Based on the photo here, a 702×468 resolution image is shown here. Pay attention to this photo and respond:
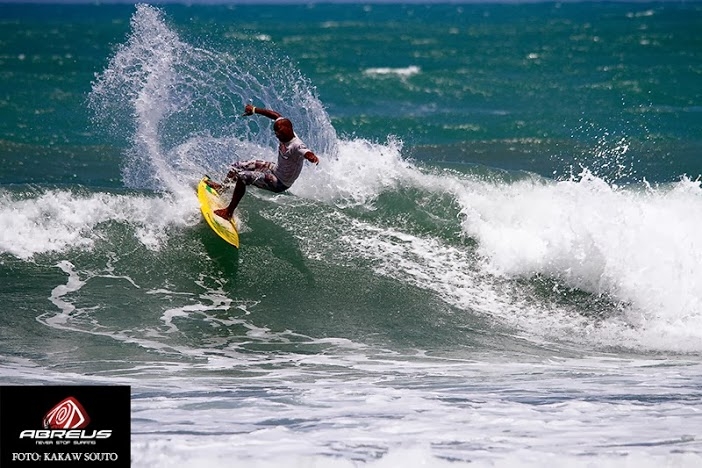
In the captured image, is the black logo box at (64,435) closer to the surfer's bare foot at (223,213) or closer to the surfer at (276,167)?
the surfer at (276,167)

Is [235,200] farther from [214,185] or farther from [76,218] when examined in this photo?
[76,218]

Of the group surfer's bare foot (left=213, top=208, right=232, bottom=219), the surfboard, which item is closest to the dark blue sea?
the surfboard

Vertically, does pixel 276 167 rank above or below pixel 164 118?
below

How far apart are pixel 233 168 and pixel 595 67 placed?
23.4 metres

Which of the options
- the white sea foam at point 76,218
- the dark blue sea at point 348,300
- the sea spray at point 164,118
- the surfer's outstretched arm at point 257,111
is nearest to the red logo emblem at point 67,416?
the dark blue sea at point 348,300

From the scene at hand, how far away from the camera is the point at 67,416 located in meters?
6.35

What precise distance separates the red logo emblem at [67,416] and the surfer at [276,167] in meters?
4.02

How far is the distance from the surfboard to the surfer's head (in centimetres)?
138

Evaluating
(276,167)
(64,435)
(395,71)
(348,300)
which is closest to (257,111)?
(276,167)

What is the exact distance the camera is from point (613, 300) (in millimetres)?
10617

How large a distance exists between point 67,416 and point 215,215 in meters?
4.92

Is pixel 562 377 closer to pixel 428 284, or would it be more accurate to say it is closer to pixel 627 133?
pixel 428 284

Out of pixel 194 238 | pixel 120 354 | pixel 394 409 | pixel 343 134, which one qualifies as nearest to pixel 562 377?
pixel 394 409

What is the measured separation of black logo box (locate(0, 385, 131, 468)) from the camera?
6164 millimetres
